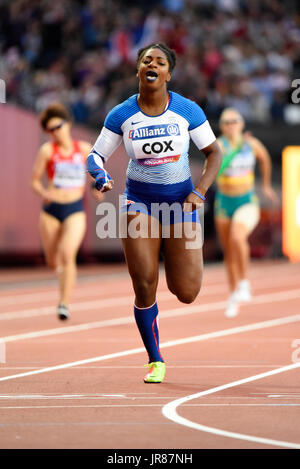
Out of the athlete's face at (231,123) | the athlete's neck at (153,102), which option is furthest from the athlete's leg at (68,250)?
the athlete's neck at (153,102)

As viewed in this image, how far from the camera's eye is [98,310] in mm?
14531

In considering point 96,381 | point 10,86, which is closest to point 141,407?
point 96,381

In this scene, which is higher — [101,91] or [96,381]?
[101,91]

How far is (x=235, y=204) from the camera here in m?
13.4

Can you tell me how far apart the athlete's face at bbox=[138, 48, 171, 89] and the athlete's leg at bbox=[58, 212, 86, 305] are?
526 centimetres

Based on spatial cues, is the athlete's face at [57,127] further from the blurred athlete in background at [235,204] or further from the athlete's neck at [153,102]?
the athlete's neck at [153,102]

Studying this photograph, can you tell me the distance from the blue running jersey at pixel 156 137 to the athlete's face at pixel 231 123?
5.83m

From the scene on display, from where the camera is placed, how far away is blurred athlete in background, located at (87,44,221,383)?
726cm

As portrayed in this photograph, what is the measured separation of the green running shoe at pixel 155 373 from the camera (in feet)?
24.3

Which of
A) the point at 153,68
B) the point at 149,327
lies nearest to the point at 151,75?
the point at 153,68

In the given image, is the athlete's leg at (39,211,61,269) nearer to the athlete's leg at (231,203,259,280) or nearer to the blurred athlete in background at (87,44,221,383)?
the athlete's leg at (231,203,259,280)

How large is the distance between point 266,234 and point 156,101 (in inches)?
840

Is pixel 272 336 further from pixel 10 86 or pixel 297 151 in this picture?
pixel 297 151
